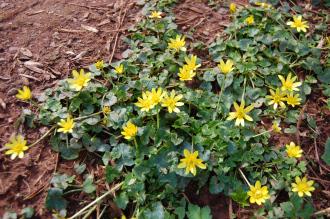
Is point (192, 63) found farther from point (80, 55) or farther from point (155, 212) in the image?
point (155, 212)

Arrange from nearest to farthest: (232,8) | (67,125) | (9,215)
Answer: (9,215), (67,125), (232,8)

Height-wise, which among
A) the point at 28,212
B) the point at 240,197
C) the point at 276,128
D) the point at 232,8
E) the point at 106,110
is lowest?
the point at 240,197

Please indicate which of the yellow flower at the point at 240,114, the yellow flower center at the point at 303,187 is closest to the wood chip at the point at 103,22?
the yellow flower at the point at 240,114

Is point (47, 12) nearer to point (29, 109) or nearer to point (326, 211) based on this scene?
point (29, 109)

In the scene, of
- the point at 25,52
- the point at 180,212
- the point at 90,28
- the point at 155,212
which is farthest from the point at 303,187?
the point at 25,52

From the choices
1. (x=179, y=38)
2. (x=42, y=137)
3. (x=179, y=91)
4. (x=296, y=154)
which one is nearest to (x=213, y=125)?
(x=179, y=91)

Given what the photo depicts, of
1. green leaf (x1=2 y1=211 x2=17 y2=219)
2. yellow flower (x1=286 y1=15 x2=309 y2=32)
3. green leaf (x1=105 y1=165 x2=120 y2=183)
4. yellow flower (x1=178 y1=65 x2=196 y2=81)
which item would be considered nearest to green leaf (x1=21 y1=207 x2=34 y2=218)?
green leaf (x1=2 y1=211 x2=17 y2=219)
